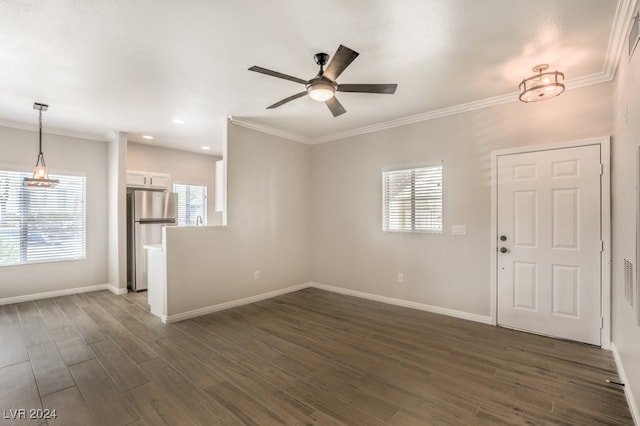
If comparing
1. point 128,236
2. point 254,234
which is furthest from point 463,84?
point 128,236

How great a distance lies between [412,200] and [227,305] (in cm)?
323

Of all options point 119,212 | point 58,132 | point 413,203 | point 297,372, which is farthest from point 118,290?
point 413,203

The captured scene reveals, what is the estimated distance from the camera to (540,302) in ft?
11.2

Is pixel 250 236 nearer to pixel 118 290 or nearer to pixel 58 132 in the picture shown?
pixel 118 290

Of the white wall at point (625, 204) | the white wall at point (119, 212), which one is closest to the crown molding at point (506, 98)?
the white wall at point (625, 204)

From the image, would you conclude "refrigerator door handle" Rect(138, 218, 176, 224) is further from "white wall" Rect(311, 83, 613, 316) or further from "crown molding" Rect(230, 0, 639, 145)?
"white wall" Rect(311, 83, 613, 316)

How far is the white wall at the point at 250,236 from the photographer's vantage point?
4055 mm

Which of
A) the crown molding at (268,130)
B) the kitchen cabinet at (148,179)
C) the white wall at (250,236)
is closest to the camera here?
the white wall at (250,236)

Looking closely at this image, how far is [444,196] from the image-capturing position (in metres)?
4.12

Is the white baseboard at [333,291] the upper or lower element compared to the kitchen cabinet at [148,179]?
lower

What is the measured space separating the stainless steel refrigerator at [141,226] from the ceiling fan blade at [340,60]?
4790 mm

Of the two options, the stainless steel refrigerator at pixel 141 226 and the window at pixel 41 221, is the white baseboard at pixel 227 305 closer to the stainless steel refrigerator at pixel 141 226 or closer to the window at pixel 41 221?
the stainless steel refrigerator at pixel 141 226

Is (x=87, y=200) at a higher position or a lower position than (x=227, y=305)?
higher
